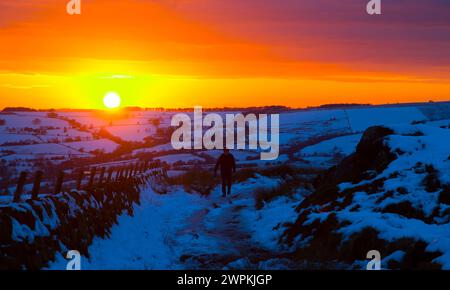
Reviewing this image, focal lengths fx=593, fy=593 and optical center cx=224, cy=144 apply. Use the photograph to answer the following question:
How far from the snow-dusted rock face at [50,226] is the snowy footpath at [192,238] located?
1.00 ft

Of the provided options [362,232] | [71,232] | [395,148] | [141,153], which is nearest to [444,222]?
[362,232]

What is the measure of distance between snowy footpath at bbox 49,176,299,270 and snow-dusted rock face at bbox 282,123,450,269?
0.91 meters

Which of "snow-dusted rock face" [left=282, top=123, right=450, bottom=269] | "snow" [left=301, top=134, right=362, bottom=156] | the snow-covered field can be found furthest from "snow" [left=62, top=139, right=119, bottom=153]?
"snow-dusted rock face" [left=282, top=123, right=450, bottom=269]

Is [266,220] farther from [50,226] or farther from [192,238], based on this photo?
[50,226]

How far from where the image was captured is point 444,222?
11289 millimetres

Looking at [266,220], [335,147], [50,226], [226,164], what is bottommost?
[266,220]

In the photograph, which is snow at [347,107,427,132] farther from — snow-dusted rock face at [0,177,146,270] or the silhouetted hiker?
snow-dusted rock face at [0,177,146,270]

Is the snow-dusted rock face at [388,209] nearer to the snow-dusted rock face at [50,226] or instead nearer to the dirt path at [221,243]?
the dirt path at [221,243]

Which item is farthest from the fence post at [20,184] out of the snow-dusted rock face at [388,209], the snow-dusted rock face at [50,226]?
the snow-dusted rock face at [388,209]

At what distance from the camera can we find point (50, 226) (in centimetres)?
995

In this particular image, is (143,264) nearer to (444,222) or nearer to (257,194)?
(444,222)

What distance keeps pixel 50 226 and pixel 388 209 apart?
6.95 meters

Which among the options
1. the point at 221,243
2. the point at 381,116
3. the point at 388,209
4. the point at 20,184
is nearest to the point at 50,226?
the point at 20,184
